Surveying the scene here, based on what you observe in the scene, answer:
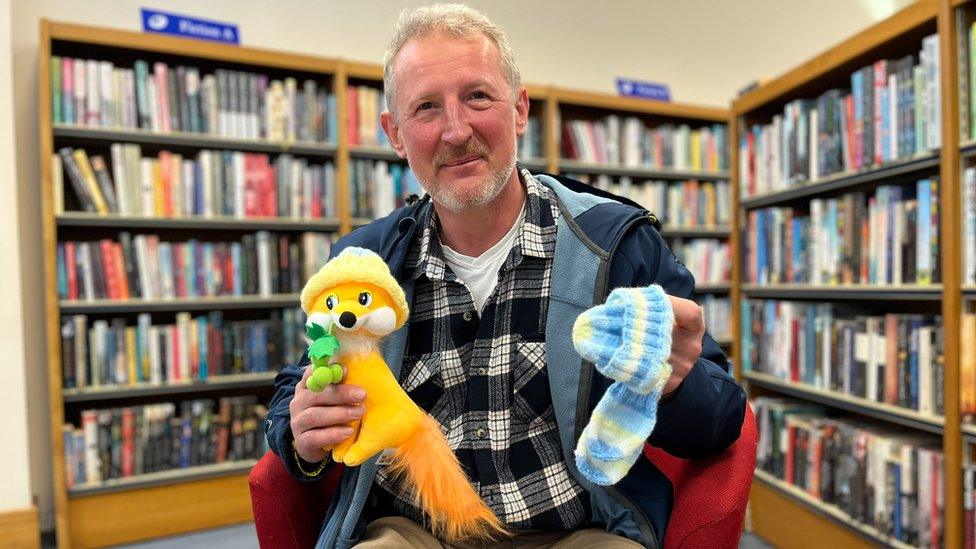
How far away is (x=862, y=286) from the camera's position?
78.4 inches

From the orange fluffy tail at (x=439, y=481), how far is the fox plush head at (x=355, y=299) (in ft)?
0.58

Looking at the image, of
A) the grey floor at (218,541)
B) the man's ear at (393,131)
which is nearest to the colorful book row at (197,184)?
the grey floor at (218,541)

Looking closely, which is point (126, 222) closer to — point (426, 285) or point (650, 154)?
point (426, 285)

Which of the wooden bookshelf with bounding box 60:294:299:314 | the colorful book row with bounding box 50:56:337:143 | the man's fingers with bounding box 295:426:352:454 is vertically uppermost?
the colorful book row with bounding box 50:56:337:143

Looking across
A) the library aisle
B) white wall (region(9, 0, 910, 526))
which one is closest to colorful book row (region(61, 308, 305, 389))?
the library aisle

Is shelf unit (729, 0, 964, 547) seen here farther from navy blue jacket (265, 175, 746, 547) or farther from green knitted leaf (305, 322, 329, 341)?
green knitted leaf (305, 322, 329, 341)

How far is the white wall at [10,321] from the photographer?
2312mm

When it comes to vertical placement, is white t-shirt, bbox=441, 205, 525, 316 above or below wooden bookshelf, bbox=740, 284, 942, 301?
above

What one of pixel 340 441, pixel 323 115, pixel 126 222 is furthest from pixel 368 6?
pixel 340 441

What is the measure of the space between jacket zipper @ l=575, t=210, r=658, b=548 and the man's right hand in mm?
374

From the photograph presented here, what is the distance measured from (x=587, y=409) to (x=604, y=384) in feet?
0.19

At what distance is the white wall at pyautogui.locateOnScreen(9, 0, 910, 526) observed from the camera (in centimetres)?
265

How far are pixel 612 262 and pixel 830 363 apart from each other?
1469 millimetres

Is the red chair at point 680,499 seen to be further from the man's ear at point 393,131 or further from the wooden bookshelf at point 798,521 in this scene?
the wooden bookshelf at point 798,521
